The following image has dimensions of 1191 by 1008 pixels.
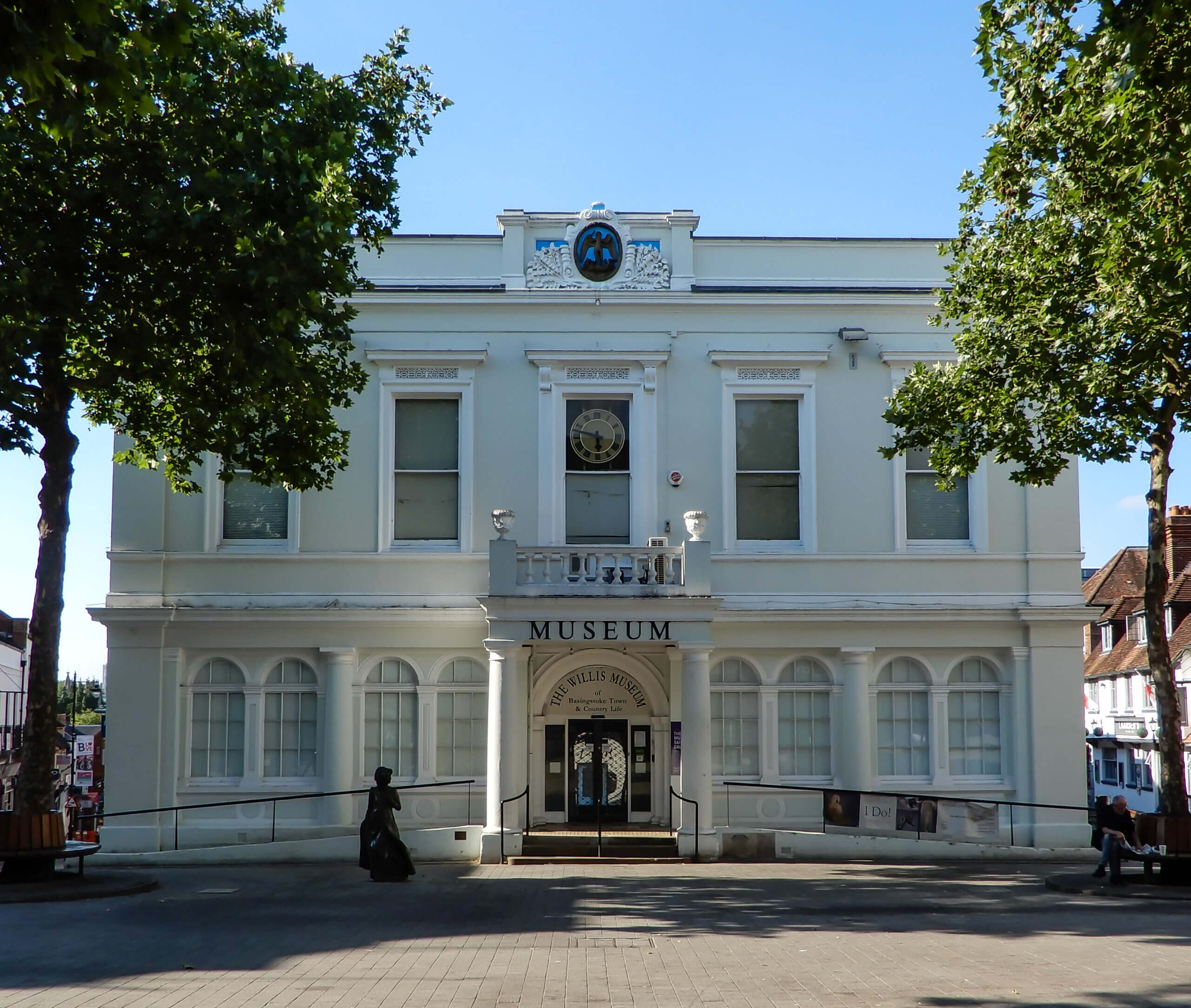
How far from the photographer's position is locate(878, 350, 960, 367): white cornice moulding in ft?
73.2

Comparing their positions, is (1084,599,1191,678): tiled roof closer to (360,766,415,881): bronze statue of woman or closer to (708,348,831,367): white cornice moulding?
(708,348,831,367): white cornice moulding

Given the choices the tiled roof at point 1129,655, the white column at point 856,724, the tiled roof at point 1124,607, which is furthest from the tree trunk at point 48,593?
the tiled roof at point 1124,607

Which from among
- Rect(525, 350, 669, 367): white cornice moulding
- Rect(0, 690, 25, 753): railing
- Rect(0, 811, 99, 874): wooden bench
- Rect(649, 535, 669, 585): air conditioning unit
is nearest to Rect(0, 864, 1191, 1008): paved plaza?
Rect(0, 811, 99, 874): wooden bench

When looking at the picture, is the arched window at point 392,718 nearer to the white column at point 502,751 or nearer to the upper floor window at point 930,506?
the white column at point 502,751

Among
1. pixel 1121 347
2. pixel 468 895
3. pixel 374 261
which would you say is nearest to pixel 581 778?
pixel 468 895

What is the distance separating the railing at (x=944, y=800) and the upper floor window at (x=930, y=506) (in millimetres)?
4363

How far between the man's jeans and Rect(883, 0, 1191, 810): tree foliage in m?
1.01

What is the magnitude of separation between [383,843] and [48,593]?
5.46 meters

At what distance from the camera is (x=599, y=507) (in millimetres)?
22312

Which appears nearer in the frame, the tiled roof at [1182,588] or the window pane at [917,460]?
the window pane at [917,460]

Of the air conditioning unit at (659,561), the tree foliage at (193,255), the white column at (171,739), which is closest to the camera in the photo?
the tree foliage at (193,255)

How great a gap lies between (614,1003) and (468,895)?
677 centimetres

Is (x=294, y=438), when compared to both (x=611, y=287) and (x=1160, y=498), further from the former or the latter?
(x=1160, y=498)

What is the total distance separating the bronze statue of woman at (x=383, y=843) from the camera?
1739 cm
